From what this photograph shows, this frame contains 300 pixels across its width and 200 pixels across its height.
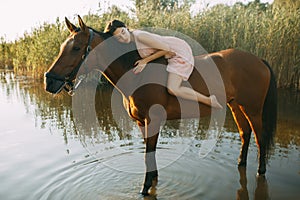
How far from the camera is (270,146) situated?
330cm

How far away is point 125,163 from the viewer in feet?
11.7

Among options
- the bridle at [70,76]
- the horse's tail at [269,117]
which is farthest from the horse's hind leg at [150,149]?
the horse's tail at [269,117]

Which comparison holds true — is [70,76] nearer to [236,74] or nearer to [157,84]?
[157,84]

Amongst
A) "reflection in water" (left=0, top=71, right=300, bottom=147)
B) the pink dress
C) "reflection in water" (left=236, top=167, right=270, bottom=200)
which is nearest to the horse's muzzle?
the pink dress

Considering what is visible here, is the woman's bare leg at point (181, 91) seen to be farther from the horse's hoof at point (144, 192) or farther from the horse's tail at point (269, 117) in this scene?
the horse's hoof at point (144, 192)

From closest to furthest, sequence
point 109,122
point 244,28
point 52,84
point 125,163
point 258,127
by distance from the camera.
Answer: point 52,84 → point 258,127 → point 125,163 → point 109,122 → point 244,28

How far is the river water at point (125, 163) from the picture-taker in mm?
2857

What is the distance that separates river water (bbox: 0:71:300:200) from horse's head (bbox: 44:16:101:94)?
115cm

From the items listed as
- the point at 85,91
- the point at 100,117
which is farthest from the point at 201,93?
the point at 85,91

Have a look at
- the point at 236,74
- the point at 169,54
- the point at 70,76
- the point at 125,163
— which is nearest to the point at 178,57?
the point at 169,54

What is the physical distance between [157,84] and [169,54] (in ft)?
1.08

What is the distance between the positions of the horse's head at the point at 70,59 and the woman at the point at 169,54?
280mm

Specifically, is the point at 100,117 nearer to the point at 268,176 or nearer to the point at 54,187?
the point at 54,187

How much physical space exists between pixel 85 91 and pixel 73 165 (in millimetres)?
6257
